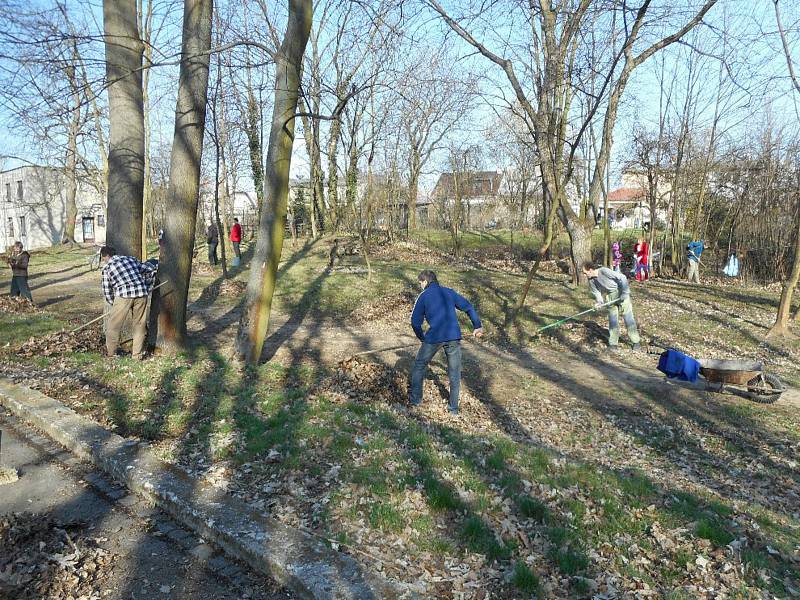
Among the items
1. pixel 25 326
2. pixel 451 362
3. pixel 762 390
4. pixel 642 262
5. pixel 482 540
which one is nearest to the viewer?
pixel 482 540

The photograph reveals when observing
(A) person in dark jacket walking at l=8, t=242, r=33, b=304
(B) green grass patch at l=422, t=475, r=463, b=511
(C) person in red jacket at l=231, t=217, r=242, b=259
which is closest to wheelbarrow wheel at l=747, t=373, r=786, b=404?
(B) green grass patch at l=422, t=475, r=463, b=511

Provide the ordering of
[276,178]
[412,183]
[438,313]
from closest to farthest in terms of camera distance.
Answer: [438,313] → [276,178] → [412,183]

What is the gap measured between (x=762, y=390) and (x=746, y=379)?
285 millimetres

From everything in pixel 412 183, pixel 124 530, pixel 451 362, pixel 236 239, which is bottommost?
pixel 124 530

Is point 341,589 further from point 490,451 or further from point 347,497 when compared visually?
point 490,451

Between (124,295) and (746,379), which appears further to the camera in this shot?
(746,379)

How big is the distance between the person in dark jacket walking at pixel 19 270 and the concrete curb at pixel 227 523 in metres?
9.35

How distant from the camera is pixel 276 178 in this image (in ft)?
26.2

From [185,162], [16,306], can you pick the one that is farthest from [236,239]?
[185,162]

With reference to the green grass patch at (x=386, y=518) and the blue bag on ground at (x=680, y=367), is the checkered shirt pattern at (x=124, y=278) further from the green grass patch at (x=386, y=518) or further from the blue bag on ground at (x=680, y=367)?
the blue bag on ground at (x=680, y=367)

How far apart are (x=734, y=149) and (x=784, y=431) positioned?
69.5 feet

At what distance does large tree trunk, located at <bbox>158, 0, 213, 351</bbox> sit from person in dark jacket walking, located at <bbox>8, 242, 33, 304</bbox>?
22.6ft

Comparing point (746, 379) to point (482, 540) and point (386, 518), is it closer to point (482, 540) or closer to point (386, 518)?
point (482, 540)

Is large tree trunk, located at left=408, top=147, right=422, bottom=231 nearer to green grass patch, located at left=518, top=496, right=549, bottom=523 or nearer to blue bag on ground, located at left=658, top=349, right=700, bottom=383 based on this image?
blue bag on ground, located at left=658, top=349, right=700, bottom=383
